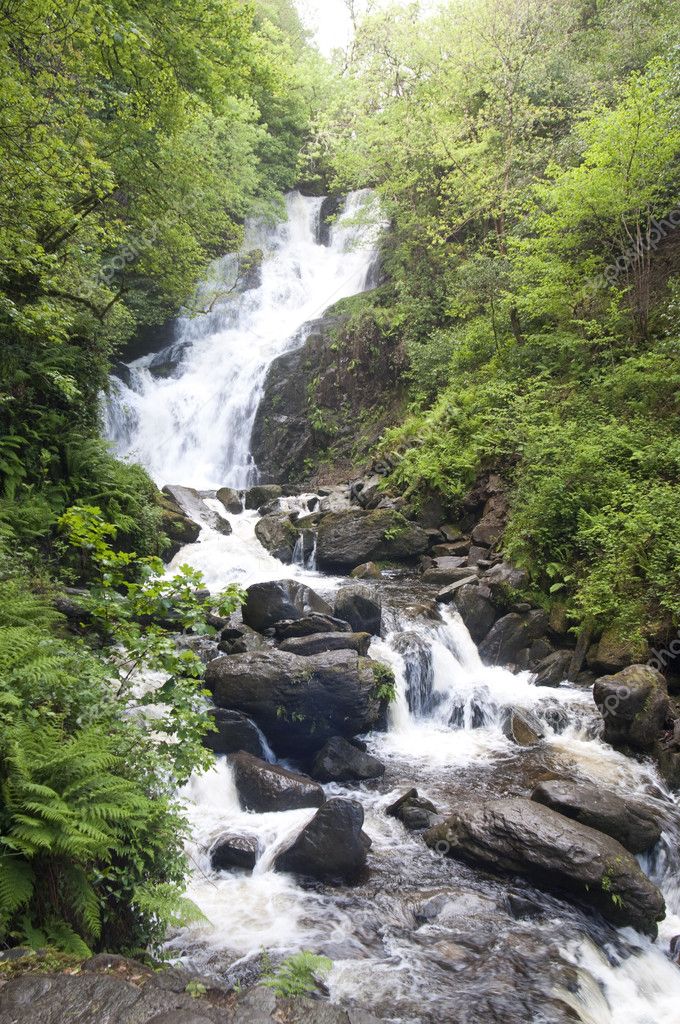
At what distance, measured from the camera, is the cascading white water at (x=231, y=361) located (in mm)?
21156

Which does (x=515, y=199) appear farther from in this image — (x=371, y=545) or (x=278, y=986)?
(x=278, y=986)

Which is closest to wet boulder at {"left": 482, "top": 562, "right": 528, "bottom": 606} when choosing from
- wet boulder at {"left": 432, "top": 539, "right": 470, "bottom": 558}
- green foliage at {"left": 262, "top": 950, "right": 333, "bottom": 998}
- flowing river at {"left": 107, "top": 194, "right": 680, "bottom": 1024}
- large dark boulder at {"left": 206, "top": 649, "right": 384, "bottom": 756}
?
flowing river at {"left": 107, "top": 194, "right": 680, "bottom": 1024}

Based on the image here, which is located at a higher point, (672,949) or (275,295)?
(275,295)

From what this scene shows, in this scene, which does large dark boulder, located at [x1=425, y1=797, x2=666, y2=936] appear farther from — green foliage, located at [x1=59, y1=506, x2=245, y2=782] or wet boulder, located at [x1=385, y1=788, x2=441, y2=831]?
green foliage, located at [x1=59, y1=506, x2=245, y2=782]

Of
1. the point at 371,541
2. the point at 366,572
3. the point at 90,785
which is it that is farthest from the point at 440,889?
the point at 371,541

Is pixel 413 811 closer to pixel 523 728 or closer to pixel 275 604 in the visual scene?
→ pixel 523 728

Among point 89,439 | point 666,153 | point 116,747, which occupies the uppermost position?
point 666,153

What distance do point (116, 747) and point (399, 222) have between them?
2132 cm

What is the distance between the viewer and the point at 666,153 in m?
11.8

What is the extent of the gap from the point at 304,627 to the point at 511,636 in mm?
3890

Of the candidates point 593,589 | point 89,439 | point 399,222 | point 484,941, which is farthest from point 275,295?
point 484,941

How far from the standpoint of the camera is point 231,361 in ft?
78.4

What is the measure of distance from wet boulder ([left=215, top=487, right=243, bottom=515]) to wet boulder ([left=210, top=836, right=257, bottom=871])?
→ 485 inches

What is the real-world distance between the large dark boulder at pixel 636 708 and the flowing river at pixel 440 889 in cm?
31
